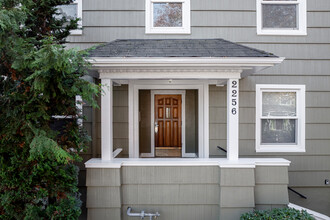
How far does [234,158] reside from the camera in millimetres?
3225

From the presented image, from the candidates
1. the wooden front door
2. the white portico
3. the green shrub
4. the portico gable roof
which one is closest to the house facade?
the portico gable roof

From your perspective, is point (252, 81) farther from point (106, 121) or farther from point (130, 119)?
point (106, 121)

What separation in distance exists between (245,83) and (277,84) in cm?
58

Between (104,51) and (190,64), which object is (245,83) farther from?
(104,51)

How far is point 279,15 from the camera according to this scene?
417cm

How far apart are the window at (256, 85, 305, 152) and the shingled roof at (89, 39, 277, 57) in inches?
42.7

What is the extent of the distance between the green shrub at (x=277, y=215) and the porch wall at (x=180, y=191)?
16 cm

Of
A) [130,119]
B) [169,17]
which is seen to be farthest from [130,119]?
[169,17]

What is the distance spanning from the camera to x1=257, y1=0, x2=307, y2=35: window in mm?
4129

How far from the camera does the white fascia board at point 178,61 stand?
3004mm

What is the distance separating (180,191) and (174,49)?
2.11 metres

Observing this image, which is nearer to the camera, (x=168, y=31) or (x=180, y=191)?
(x=180, y=191)

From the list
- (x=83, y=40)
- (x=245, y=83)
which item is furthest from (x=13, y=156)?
(x=245, y=83)

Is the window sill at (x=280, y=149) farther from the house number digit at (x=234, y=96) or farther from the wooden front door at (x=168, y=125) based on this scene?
the wooden front door at (x=168, y=125)
